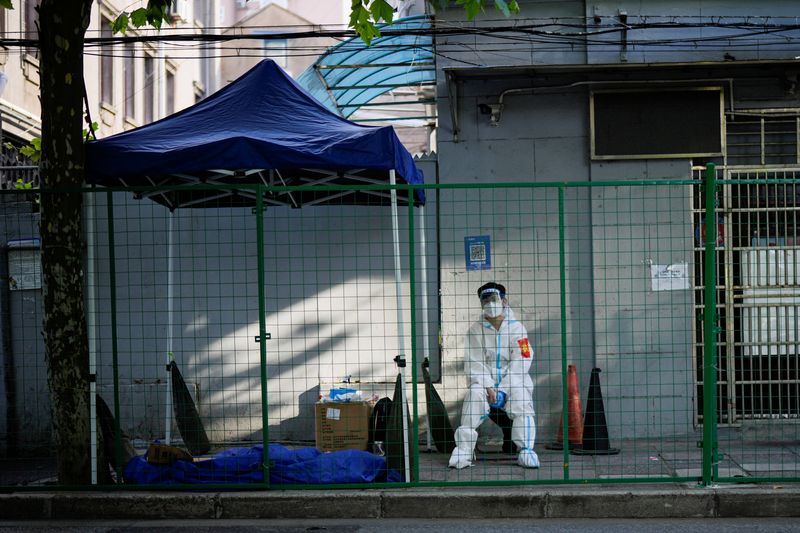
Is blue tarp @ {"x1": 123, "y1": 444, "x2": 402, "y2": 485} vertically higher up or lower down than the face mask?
lower down

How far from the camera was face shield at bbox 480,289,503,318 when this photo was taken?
8.73 m

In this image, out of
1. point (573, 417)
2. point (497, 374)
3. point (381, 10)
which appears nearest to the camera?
point (381, 10)

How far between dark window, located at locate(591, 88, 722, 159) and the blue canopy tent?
2573 millimetres

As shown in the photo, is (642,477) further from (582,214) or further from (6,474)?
(6,474)

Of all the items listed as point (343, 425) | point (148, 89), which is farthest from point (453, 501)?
point (148, 89)

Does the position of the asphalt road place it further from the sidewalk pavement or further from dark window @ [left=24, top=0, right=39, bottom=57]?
dark window @ [left=24, top=0, right=39, bottom=57]

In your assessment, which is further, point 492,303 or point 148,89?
point 148,89

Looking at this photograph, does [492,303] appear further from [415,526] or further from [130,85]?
[130,85]

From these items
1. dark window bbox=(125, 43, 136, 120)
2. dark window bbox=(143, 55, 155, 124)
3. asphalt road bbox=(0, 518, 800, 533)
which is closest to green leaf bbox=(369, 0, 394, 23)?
asphalt road bbox=(0, 518, 800, 533)

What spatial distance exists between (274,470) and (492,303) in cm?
263

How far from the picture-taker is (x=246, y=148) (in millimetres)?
7414

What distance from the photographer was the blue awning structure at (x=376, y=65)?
10935mm

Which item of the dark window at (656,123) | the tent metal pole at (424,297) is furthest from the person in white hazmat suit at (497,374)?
the dark window at (656,123)

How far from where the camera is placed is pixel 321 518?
7062mm
